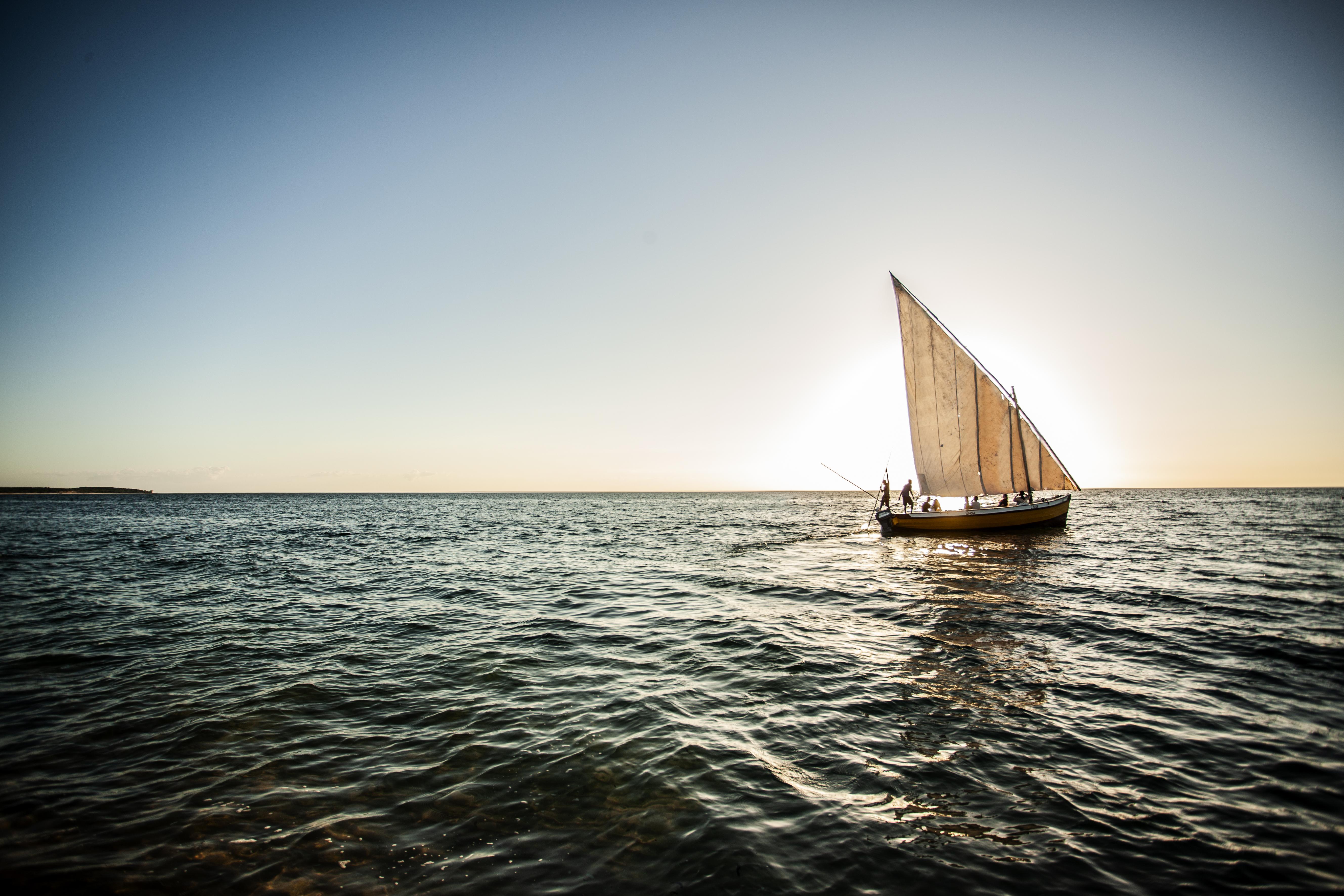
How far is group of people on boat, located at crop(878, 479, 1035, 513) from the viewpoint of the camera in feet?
121

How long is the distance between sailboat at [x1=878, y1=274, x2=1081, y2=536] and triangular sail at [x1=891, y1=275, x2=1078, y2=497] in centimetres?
5

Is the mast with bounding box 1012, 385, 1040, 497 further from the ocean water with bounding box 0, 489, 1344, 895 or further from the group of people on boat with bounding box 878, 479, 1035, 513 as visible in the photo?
the ocean water with bounding box 0, 489, 1344, 895

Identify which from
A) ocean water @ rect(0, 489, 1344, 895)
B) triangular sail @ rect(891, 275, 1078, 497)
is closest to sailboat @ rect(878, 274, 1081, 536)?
triangular sail @ rect(891, 275, 1078, 497)

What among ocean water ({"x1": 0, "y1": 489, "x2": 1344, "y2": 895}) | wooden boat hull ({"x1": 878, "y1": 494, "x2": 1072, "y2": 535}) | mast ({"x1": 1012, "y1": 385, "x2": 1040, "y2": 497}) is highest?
mast ({"x1": 1012, "y1": 385, "x2": 1040, "y2": 497})

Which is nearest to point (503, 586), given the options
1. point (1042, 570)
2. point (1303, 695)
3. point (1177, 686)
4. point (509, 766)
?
point (509, 766)

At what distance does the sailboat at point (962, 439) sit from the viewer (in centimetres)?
3466

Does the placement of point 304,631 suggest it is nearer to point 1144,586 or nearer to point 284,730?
point 284,730

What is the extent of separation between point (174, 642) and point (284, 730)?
24.5 ft

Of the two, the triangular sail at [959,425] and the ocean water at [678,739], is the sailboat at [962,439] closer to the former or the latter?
the triangular sail at [959,425]

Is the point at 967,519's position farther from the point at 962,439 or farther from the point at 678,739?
the point at 678,739

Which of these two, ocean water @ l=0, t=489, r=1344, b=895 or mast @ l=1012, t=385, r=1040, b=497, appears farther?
mast @ l=1012, t=385, r=1040, b=497

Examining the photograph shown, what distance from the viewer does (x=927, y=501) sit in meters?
38.5

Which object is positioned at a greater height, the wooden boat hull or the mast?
the mast

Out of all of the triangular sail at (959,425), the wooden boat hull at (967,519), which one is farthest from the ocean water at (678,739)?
the triangular sail at (959,425)
